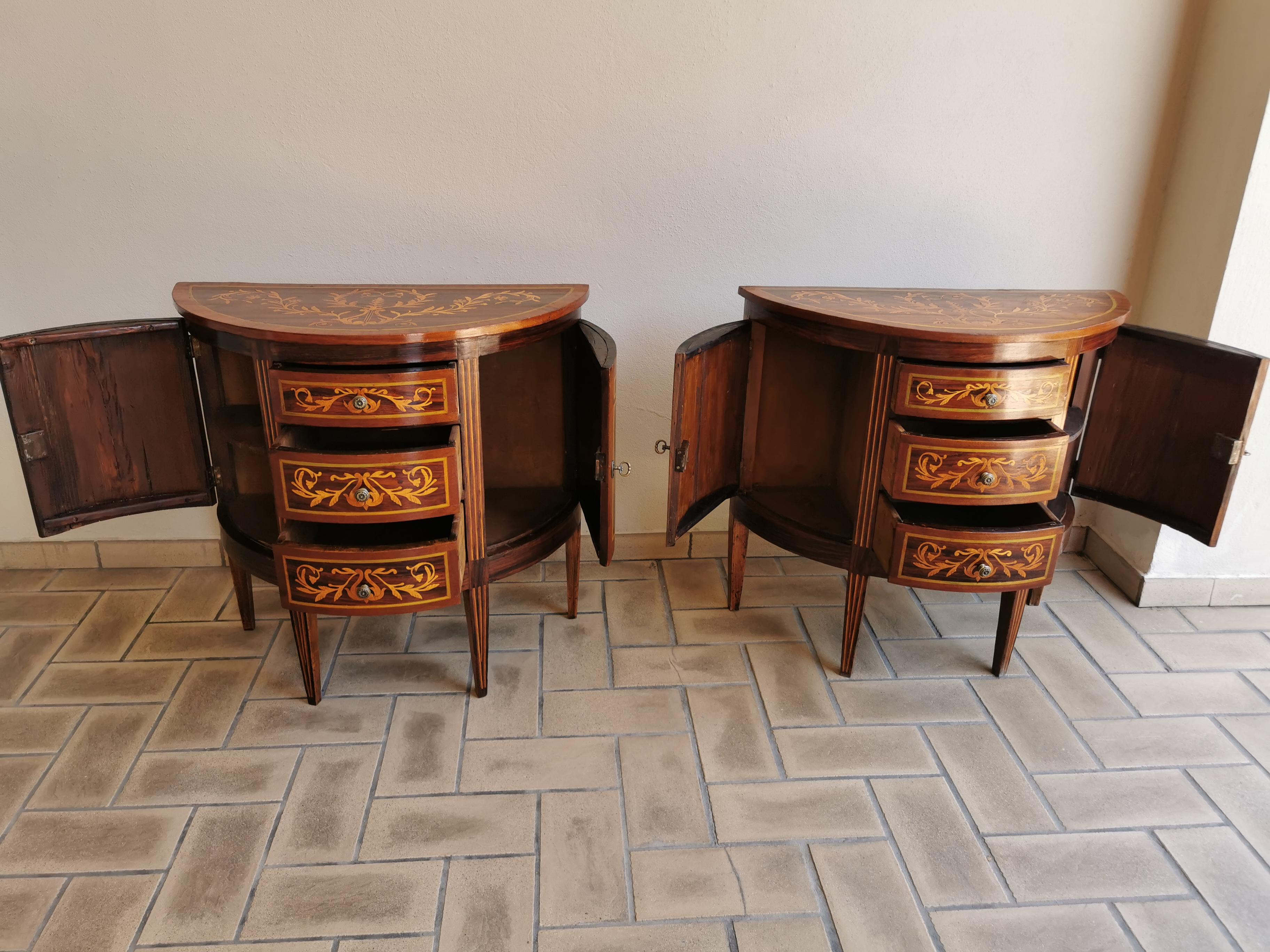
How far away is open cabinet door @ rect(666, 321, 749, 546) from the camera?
6.52 ft

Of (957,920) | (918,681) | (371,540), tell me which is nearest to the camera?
(957,920)

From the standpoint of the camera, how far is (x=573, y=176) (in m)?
2.29

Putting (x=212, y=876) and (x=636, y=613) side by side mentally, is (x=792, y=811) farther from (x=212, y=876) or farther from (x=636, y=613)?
(x=212, y=876)

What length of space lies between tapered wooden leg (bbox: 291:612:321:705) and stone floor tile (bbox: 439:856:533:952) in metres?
0.61

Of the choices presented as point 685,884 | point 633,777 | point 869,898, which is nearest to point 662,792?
point 633,777

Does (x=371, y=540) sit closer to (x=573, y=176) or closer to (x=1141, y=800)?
(x=573, y=176)

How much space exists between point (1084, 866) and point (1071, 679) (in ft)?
2.08

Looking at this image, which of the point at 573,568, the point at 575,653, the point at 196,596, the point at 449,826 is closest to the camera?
the point at 449,826

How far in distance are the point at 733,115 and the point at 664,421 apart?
847 mm

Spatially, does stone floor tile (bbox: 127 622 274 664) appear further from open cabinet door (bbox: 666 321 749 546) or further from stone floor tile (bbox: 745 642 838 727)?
stone floor tile (bbox: 745 642 838 727)

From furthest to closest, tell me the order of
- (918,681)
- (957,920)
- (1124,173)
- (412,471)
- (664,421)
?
(664,421) < (1124,173) < (918,681) < (412,471) < (957,920)

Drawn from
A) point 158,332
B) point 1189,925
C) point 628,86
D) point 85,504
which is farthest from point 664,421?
point 1189,925

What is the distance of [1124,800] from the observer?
1.82 meters

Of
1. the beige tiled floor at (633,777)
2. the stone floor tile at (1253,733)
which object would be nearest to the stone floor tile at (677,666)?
the beige tiled floor at (633,777)
